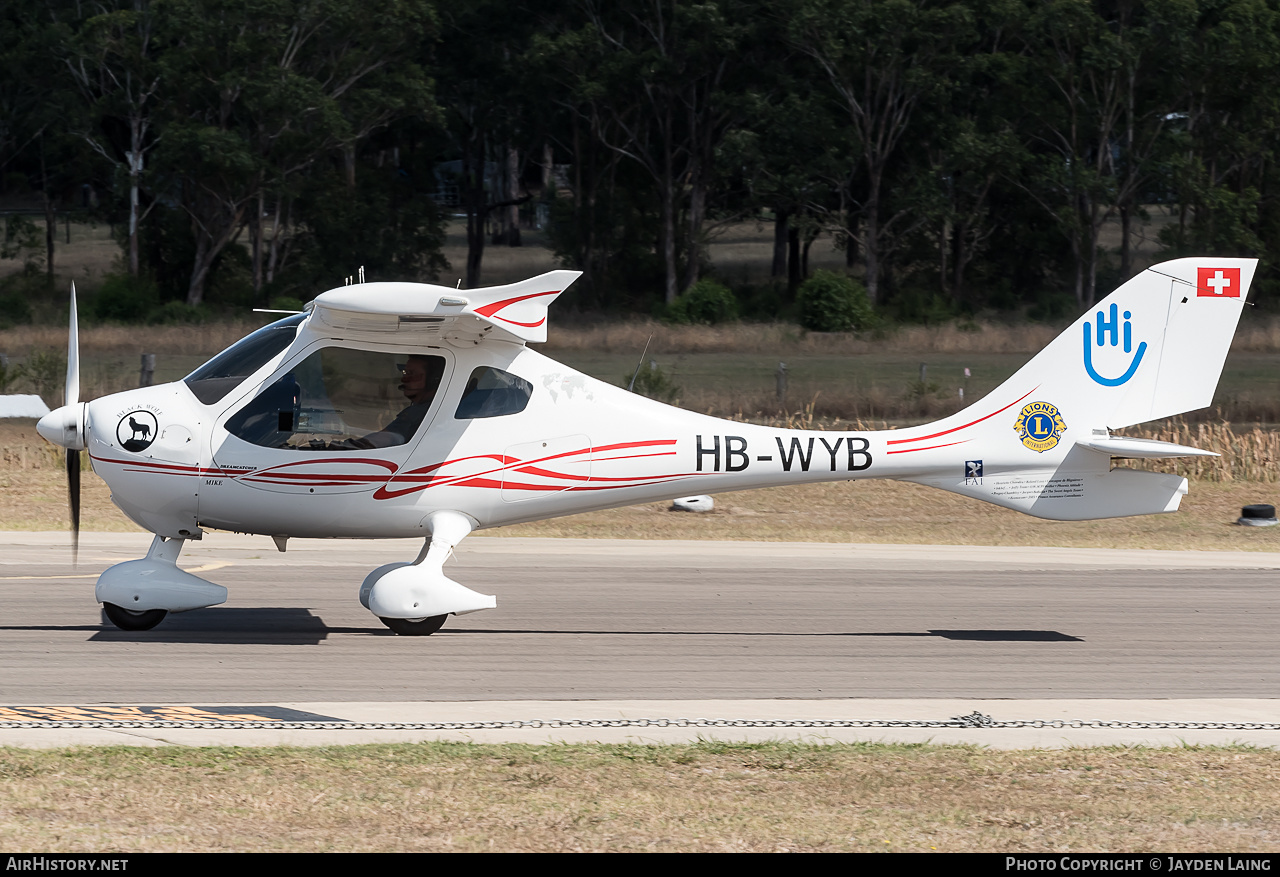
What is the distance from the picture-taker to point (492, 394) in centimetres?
1109

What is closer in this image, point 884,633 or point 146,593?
point 146,593

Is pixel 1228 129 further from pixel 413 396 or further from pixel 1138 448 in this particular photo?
pixel 413 396

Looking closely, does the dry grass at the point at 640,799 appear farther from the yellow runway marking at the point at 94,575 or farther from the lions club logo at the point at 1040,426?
the yellow runway marking at the point at 94,575

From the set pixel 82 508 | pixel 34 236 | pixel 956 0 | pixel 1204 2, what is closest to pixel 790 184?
pixel 956 0

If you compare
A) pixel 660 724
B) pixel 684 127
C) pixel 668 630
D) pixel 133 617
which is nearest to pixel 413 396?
pixel 133 617

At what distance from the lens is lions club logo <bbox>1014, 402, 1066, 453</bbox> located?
11383mm

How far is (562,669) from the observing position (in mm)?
10055

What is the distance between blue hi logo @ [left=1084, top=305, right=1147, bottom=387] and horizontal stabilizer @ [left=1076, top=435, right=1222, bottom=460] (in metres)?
0.47

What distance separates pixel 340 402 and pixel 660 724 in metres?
3.98

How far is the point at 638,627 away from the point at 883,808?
533cm

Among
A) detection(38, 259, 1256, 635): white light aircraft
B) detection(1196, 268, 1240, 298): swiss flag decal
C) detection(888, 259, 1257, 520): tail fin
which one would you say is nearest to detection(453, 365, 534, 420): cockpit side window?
detection(38, 259, 1256, 635): white light aircraft

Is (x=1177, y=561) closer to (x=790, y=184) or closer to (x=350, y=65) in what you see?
(x=790, y=184)

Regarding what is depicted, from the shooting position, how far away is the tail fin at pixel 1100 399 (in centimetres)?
1133

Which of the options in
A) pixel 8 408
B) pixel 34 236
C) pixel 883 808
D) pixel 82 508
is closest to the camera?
pixel 883 808
